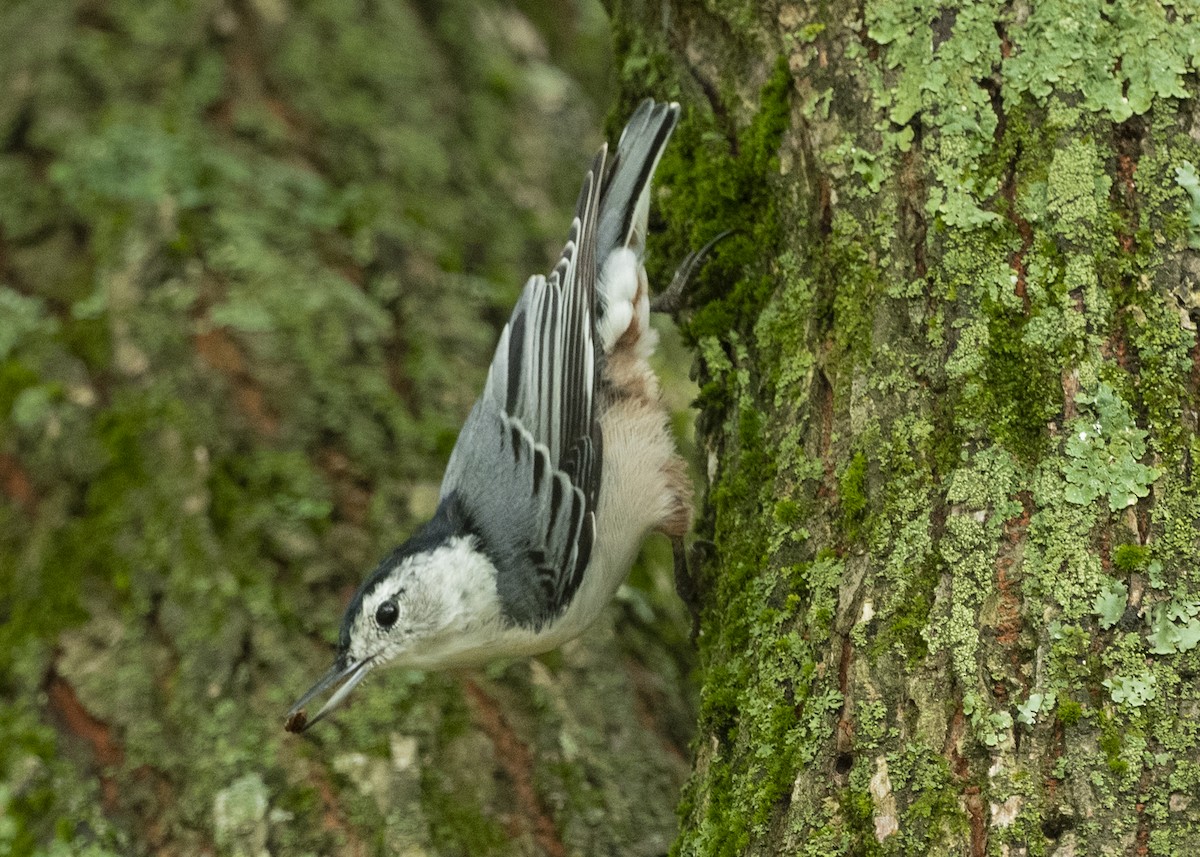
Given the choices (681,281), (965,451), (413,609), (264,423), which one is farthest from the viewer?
(264,423)

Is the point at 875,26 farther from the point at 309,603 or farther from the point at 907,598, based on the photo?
the point at 309,603

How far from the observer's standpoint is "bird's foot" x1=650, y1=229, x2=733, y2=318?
2471 millimetres

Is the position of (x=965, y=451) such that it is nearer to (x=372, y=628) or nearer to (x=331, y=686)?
(x=372, y=628)

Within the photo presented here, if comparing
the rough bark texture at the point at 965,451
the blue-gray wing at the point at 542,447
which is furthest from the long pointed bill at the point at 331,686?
the rough bark texture at the point at 965,451

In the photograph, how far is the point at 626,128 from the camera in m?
2.75

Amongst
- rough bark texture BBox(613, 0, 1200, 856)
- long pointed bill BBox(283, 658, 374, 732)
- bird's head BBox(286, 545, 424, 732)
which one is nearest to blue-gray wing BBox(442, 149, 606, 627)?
bird's head BBox(286, 545, 424, 732)

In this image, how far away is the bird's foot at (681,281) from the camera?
97.3 inches

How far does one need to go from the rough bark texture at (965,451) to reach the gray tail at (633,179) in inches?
14.6

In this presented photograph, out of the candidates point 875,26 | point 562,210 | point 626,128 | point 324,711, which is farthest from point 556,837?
point 562,210

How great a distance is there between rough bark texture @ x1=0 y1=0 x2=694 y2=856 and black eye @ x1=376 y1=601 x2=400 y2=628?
0.21 m

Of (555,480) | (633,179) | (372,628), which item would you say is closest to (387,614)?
(372,628)

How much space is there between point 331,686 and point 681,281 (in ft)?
3.84

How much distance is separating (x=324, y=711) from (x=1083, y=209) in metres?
1.80

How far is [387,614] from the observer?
8.77ft
